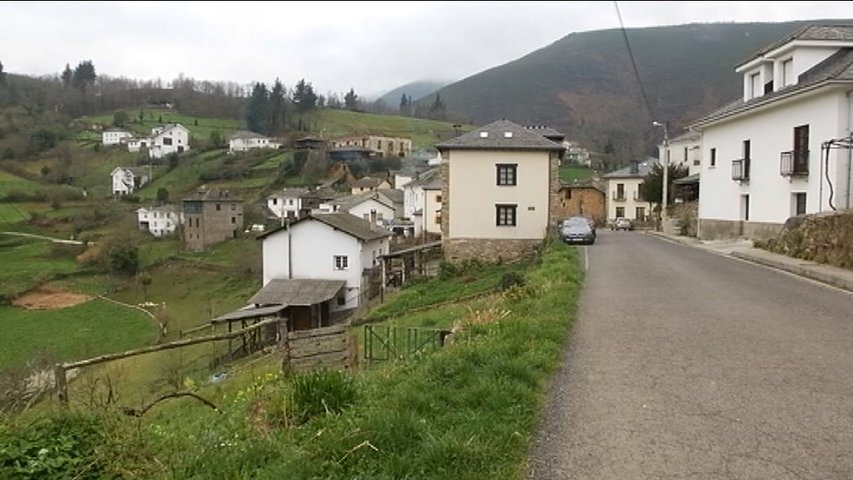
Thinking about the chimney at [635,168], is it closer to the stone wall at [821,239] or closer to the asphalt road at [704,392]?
the stone wall at [821,239]

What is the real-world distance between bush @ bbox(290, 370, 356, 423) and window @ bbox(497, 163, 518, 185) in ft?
98.6

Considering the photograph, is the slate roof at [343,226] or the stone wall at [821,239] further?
the slate roof at [343,226]

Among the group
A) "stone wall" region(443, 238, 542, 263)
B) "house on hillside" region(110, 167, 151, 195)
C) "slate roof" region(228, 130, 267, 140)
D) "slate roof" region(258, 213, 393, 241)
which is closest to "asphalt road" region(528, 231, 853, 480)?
"stone wall" region(443, 238, 542, 263)

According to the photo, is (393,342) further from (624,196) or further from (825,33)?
(624,196)

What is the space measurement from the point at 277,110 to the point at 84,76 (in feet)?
166

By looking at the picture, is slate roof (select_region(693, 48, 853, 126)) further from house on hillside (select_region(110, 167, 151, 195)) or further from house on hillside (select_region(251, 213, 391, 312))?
house on hillside (select_region(110, 167, 151, 195))

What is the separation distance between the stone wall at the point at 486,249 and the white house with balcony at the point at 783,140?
31.0 ft

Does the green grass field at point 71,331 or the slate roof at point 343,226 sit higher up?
the slate roof at point 343,226

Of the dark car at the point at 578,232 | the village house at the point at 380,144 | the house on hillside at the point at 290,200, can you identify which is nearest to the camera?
the dark car at the point at 578,232

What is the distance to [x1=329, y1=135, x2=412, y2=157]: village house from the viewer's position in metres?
112

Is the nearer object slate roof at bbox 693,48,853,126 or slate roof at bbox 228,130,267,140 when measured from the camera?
slate roof at bbox 693,48,853,126

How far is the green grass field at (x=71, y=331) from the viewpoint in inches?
1152

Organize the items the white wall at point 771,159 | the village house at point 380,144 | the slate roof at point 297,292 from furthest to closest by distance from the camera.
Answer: the village house at point 380,144, the slate roof at point 297,292, the white wall at point 771,159

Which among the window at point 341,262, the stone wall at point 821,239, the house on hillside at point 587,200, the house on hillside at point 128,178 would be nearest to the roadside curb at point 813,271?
the stone wall at point 821,239
